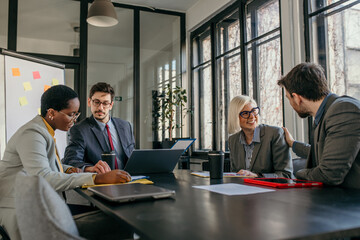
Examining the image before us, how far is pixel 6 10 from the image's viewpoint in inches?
186

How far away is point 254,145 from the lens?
2.26 m

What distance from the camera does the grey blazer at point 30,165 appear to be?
1.38 m

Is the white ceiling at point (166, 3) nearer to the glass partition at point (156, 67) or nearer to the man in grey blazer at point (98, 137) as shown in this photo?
the glass partition at point (156, 67)

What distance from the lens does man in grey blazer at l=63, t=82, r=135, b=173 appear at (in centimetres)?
218

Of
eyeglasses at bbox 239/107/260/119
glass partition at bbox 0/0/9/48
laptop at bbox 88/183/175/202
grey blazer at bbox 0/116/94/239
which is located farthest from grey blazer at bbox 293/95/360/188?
glass partition at bbox 0/0/9/48

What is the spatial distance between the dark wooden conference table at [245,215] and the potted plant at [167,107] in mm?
4195

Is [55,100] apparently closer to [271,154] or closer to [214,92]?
[271,154]

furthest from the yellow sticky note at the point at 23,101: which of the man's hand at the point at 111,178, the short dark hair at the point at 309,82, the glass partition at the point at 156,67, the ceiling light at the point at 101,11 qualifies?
the short dark hair at the point at 309,82

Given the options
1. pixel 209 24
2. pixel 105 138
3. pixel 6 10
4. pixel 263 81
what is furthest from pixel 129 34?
pixel 105 138

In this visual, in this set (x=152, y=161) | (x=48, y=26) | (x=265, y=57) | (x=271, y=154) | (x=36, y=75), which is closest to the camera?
(x=152, y=161)

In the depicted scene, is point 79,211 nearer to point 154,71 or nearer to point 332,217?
point 332,217

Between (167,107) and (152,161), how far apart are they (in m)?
3.55

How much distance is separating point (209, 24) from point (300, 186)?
4355 mm

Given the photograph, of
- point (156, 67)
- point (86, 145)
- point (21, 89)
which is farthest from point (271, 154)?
point (156, 67)
